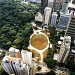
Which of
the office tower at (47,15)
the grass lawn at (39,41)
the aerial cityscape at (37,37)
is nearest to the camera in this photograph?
the aerial cityscape at (37,37)

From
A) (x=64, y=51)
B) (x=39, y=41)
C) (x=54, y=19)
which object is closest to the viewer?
(x=64, y=51)

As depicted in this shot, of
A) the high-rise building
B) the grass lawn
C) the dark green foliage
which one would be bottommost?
the grass lawn

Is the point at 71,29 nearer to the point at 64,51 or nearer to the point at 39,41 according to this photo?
the point at 39,41

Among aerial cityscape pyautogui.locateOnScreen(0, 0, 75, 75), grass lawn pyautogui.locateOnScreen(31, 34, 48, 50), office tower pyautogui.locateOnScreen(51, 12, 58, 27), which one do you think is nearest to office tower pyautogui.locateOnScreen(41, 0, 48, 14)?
aerial cityscape pyautogui.locateOnScreen(0, 0, 75, 75)

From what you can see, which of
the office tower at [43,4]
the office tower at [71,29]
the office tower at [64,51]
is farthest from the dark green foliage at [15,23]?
the office tower at [71,29]

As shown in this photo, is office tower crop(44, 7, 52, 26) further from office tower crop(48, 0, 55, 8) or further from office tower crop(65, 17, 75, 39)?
office tower crop(65, 17, 75, 39)

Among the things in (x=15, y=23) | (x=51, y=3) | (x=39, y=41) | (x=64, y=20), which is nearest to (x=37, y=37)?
(x=39, y=41)

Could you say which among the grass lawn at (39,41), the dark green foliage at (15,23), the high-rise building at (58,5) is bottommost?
the grass lawn at (39,41)

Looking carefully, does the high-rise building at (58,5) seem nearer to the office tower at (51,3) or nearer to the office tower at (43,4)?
the office tower at (51,3)
